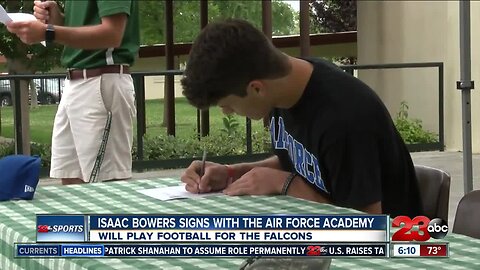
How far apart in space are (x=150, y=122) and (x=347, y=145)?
795cm

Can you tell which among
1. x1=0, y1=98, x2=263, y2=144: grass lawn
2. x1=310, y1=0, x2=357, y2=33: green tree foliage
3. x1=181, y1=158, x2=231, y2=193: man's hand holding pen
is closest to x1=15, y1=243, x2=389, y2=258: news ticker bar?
x1=181, y1=158, x2=231, y2=193: man's hand holding pen

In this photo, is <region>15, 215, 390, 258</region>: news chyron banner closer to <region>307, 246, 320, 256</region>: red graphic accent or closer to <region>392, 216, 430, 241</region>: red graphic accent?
<region>307, 246, 320, 256</region>: red graphic accent

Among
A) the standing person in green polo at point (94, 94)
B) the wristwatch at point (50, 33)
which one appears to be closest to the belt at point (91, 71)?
the standing person in green polo at point (94, 94)

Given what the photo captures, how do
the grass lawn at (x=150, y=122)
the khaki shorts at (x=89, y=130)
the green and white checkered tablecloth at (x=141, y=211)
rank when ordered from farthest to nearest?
the grass lawn at (x=150, y=122), the khaki shorts at (x=89, y=130), the green and white checkered tablecloth at (x=141, y=211)

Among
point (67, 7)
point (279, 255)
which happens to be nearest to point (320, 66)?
point (279, 255)

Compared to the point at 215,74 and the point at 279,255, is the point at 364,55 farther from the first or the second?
the point at 279,255

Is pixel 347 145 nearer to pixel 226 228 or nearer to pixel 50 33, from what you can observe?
pixel 226 228

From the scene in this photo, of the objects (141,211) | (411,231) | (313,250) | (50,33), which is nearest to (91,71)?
(50,33)

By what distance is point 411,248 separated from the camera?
5.40 feet

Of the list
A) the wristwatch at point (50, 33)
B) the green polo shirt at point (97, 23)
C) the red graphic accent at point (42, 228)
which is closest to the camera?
the red graphic accent at point (42, 228)

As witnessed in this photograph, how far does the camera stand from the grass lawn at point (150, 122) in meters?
9.26

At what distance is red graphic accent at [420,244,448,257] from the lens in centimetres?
164

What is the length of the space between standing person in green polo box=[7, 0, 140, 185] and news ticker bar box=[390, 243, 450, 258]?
238cm

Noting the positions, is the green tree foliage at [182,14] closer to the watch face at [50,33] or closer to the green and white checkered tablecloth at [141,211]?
the watch face at [50,33]
